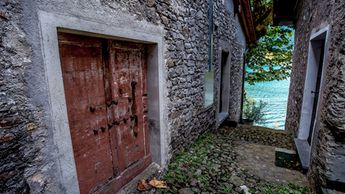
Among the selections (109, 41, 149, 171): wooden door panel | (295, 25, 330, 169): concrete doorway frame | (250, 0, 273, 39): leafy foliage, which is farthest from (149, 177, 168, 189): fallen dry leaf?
(250, 0, 273, 39): leafy foliage

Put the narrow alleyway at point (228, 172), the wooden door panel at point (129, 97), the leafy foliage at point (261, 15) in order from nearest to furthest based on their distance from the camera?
the wooden door panel at point (129, 97) < the narrow alleyway at point (228, 172) < the leafy foliage at point (261, 15)

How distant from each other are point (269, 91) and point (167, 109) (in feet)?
37.1

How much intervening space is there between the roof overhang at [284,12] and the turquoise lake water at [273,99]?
4333 mm

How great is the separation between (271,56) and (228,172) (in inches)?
282

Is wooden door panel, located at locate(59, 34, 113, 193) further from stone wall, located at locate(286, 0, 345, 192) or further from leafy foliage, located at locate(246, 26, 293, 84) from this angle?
leafy foliage, located at locate(246, 26, 293, 84)

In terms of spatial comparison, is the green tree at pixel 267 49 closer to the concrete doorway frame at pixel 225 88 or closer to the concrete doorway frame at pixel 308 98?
the concrete doorway frame at pixel 225 88

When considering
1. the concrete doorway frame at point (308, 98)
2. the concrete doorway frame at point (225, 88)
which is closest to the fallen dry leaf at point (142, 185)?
the concrete doorway frame at point (308, 98)

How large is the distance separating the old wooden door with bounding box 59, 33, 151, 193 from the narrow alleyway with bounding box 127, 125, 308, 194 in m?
0.59

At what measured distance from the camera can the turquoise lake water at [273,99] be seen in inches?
332

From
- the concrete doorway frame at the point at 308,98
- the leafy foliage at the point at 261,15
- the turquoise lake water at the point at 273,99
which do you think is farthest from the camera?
the turquoise lake water at the point at 273,99

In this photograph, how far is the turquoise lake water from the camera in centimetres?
844

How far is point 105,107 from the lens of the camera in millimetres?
1897

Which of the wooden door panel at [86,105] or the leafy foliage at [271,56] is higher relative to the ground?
the leafy foliage at [271,56]

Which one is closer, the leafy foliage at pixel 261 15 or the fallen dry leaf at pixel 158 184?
the fallen dry leaf at pixel 158 184
